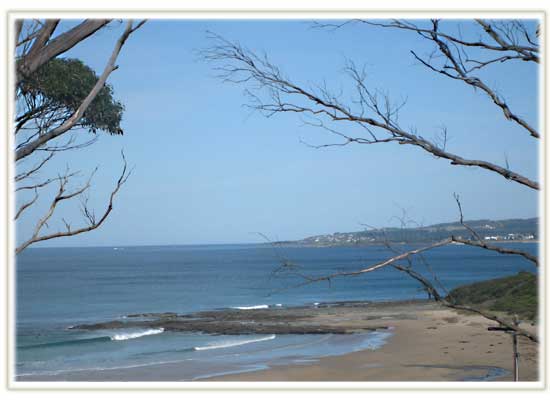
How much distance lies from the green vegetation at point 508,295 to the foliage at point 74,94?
35.4ft

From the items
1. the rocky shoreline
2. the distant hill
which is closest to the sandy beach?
the rocky shoreline

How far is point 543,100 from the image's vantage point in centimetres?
252

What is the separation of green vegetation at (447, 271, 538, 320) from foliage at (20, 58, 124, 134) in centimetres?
1081

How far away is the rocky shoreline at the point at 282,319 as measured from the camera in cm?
1544

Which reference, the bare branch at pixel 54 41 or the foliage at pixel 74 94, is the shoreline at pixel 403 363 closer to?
the foliage at pixel 74 94

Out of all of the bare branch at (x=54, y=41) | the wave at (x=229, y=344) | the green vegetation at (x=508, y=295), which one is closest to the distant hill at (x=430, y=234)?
the bare branch at (x=54, y=41)

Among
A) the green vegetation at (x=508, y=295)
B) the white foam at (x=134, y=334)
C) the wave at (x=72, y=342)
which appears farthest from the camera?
the white foam at (x=134, y=334)

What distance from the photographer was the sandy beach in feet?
31.5

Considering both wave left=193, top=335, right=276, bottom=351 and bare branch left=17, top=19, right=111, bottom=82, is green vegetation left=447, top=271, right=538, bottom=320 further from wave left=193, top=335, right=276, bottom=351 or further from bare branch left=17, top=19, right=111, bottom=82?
bare branch left=17, top=19, right=111, bottom=82

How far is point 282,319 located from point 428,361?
6712 mm
